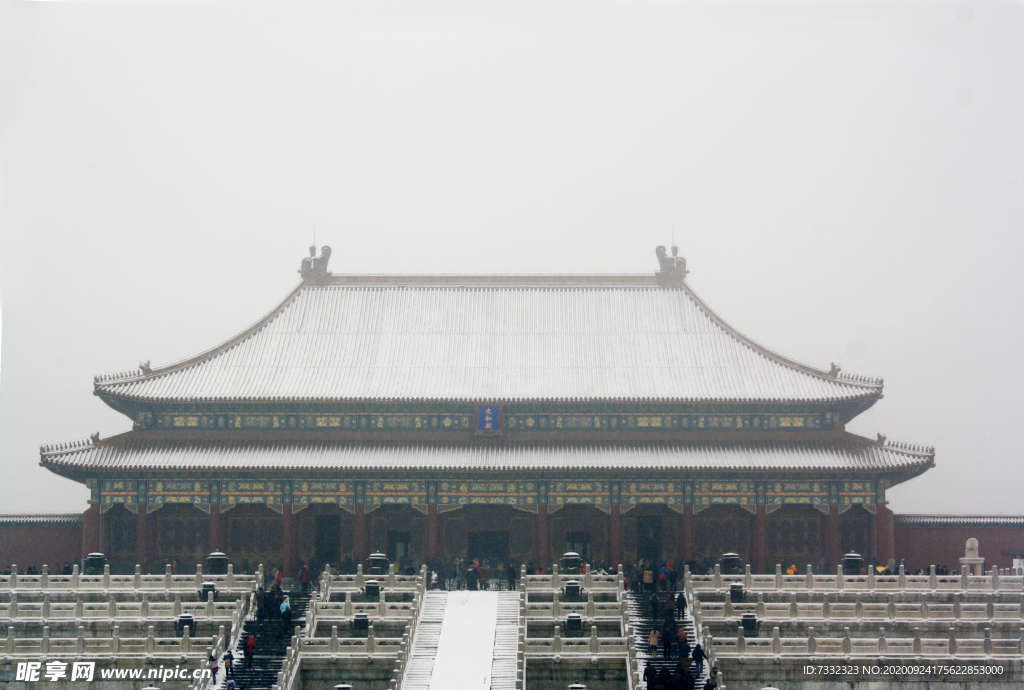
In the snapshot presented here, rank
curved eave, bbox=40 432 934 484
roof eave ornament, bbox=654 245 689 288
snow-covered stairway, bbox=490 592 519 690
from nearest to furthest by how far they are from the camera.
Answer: snow-covered stairway, bbox=490 592 519 690
curved eave, bbox=40 432 934 484
roof eave ornament, bbox=654 245 689 288

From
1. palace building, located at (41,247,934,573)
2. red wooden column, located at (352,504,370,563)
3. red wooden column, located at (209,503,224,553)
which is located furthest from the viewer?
red wooden column, located at (209,503,224,553)

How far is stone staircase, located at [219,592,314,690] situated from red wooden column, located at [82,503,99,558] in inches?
536

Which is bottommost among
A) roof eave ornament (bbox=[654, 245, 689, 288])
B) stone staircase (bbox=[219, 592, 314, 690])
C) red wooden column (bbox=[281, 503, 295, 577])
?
stone staircase (bbox=[219, 592, 314, 690])

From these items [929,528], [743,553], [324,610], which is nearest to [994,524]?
[929,528]

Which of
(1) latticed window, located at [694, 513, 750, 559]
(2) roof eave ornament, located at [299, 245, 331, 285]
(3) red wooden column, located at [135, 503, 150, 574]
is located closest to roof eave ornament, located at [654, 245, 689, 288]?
(1) latticed window, located at [694, 513, 750, 559]

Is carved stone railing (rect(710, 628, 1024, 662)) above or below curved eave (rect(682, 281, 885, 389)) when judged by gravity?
below

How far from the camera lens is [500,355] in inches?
2041

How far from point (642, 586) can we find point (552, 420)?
36.1 ft

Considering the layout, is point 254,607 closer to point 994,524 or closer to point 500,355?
point 500,355

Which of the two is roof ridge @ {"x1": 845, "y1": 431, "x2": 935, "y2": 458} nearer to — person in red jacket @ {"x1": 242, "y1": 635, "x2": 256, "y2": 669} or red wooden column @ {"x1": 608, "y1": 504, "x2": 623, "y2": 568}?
red wooden column @ {"x1": 608, "y1": 504, "x2": 623, "y2": 568}

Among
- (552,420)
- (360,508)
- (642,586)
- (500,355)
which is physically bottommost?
(642,586)

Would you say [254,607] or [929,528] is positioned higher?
[929,528]

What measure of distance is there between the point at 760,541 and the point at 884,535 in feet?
15.9

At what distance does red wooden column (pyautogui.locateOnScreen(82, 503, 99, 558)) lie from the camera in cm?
4656
